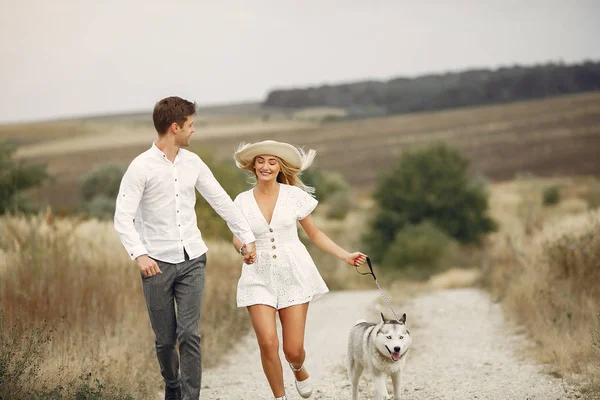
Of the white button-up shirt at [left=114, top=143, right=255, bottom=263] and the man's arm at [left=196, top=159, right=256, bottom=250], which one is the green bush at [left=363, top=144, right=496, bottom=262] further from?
the white button-up shirt at [left=114, top=143, right=255, bottom=263]

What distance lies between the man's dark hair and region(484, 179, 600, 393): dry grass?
4.65 m

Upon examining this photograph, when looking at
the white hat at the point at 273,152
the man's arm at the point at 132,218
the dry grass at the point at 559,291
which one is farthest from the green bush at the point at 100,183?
the man's arm at the point at 132,218

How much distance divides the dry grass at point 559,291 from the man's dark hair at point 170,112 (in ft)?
15.3

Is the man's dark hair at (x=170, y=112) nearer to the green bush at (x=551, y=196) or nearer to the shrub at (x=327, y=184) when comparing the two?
the green bush at (x=551, y=196)

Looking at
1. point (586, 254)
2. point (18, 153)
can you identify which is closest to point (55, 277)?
point (586, 254)

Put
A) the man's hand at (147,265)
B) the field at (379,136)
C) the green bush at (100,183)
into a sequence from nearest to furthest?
1. the man's hand at (147,265)
2. the green bush at (100,183)
3. the field at (379,136)

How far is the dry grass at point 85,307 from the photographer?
8.43 m

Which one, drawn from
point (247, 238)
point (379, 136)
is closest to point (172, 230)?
point (247, 238)

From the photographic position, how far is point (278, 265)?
7176mm

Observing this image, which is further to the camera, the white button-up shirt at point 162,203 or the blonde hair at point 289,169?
the blonde hair at point 289,169

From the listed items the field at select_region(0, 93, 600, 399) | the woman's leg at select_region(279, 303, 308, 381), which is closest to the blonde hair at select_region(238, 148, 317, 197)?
the woman's leg at select_region(279, 303, 308, 381)

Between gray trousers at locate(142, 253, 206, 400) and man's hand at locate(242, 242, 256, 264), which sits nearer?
gray trousers at locate(142, 253, 206, 400)

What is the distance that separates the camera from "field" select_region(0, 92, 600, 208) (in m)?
44.7

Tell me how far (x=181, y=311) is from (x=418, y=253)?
2947 cm
